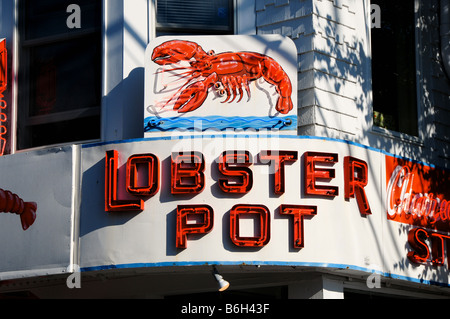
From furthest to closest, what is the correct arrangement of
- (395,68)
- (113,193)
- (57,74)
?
1. (395,68)
2. (57,74)
3. (113,193)

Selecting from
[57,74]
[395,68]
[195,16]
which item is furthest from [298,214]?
[57,74]

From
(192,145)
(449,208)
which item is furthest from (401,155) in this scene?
(192,145)

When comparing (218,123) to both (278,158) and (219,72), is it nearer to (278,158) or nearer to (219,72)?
(219,72)

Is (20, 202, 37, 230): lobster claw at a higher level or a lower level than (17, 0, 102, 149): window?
lower

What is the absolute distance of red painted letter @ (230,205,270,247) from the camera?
12195mm

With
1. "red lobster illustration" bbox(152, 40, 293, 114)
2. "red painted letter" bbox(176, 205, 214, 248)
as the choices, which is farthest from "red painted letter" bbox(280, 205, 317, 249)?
"red lobster illustration" bbox(152, 40, 293, 114)

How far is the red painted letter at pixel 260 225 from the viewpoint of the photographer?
40.0ft

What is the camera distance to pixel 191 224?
40.4ft

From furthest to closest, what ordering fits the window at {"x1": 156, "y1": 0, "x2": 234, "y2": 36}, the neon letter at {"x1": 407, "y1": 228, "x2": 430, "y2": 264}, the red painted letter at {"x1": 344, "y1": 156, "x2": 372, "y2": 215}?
1. the window at {"x1": 156, "y1": 0, "x2": 234, "y2": 36}
2. the neon letter at {"x1": 407, "y1": 228, "x2": 430, "y2": 264}
3. the red painted letter at {"x1": 344, "y1": 156, "x2": 372, "y2": 215}

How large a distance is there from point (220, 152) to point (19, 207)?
296 cm

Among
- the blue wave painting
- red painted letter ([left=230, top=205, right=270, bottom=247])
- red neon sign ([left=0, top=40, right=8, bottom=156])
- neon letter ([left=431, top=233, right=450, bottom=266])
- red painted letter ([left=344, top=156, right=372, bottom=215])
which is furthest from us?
red neon sign ([left=0, top=40, right=8, bottom=156])

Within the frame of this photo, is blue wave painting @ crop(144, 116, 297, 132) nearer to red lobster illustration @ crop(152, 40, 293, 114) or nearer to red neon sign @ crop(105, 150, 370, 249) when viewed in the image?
red lobster illustration @ crop(152, 40, 293, 114)

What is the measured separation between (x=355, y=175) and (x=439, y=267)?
7.29 ft
